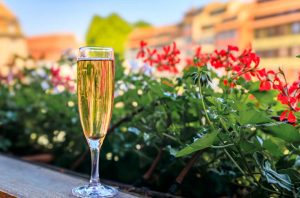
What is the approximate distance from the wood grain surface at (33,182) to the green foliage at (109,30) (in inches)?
670

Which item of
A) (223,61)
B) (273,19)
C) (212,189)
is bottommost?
(212,189)

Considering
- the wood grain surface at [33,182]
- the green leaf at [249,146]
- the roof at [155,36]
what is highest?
the roof at [155,36]

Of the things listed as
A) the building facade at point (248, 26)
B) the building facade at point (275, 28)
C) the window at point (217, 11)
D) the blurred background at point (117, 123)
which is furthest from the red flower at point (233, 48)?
the window at point (217, 11)

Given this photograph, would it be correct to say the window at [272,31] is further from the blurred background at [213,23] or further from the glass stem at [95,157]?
the glass stem at [95,157]

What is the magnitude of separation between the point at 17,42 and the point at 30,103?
6.56m

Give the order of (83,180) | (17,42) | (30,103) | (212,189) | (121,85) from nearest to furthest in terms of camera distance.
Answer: (83,180) → (212,189) → (121,85) → (30,103) → (17,42)

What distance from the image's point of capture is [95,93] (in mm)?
672

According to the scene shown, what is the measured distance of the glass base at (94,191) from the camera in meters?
0.69

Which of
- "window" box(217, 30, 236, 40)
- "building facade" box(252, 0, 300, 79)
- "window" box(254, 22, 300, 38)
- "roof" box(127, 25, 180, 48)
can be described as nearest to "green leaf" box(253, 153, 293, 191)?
"roof" box(127, 25, 180, 48)

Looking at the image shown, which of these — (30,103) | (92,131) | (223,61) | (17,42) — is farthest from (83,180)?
(17,42)

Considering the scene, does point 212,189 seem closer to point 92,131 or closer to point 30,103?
point 92,131

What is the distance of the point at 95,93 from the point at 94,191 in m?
0.15

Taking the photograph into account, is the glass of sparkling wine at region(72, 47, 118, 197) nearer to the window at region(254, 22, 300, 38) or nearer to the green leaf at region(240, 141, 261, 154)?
the green leaf at region(240, 141, 261, 154)

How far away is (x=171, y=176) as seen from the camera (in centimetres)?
99
